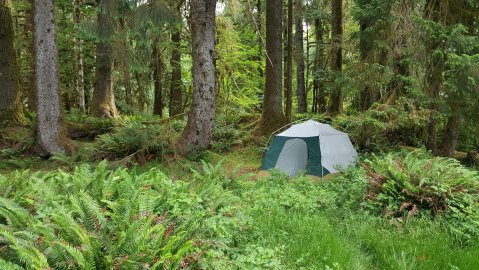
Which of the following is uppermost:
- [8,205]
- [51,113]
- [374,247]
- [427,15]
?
[427,15]

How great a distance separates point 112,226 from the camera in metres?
3.06

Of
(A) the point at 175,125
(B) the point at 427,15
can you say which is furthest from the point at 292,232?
(A) the point at 175,125

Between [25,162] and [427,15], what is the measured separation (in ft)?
34.8

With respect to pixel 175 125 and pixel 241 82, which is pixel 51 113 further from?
pixel 241 82

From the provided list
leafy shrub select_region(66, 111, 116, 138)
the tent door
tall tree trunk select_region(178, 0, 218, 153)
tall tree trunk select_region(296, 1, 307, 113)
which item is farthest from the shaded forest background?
tall tree trunk select_region(296, 1, 307, 113)

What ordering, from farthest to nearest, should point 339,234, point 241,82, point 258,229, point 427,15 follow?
point 241,82
point 427,15
point 339,234
point 258,229

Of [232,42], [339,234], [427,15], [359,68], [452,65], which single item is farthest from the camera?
[232,42]

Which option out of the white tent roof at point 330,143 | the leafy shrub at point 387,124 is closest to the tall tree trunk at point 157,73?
the white tent roof at point 330,143

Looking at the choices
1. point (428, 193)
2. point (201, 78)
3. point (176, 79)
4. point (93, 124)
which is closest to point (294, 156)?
point (201, 78)

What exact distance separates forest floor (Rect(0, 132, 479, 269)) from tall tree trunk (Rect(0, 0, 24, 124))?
948 centimetres

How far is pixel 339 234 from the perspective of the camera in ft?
14.4

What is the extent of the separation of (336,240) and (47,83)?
838 centimetres

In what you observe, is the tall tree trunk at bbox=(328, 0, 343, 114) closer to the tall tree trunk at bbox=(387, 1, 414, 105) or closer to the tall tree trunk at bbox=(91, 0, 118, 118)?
the tall tree trunk at bbox=(387, 1, 414, 105)

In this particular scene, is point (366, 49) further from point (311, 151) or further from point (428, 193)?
point (428, 193)
